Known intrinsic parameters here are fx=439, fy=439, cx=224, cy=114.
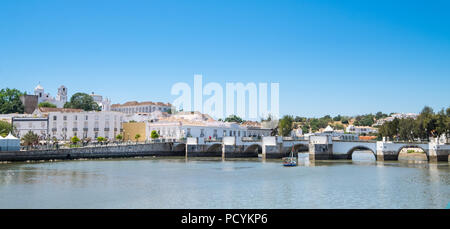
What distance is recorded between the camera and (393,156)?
5631 centimetres

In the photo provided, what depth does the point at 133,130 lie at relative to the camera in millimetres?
84062

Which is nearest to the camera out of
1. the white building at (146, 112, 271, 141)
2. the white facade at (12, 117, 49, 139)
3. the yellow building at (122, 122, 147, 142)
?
the white building at (146, 112, 271, 141)

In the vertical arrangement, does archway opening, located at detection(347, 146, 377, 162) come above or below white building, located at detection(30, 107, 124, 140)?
below

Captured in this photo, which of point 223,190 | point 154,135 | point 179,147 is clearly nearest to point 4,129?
point 154,135

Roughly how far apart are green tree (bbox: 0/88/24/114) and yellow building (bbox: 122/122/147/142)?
111 feet

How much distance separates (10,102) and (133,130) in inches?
1527

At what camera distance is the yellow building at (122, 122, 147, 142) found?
82938mm

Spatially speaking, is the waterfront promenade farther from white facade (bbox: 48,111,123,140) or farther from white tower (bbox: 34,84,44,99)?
white tower (bbox: 34,84,44,99)

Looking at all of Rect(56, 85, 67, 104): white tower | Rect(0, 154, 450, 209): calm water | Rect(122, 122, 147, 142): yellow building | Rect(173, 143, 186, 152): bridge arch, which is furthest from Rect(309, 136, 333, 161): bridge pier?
Rect(56, 85, 67, 104): white tower

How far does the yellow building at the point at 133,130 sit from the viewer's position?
82.9 meters

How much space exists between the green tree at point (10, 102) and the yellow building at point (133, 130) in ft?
111

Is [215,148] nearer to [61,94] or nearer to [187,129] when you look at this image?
[187,129]
